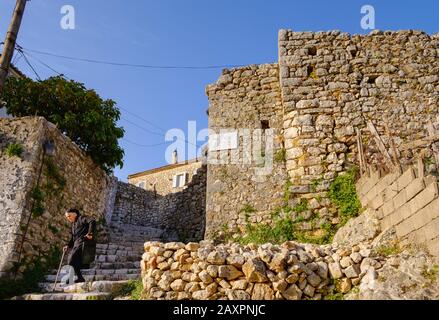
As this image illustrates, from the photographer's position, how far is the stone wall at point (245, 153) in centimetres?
760

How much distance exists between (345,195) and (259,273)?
10.2 ft

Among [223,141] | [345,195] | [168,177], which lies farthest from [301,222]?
[168,177]

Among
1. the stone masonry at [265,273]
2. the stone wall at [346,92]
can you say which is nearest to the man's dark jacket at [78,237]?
the stone masonry at [265,273]

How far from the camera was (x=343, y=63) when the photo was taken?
8.27 meters

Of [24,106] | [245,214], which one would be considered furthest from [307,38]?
[24,106]

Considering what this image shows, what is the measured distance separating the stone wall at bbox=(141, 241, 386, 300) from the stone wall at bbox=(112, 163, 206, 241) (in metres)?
6.04

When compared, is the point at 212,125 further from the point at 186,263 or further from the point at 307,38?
the point at 186,263

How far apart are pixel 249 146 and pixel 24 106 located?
6322 millimetres

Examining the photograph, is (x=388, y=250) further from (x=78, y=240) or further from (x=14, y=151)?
(x=14, y=151)

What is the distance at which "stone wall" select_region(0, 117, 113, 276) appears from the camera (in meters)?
7.01

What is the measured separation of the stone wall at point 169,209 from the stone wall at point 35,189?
12.1 ft

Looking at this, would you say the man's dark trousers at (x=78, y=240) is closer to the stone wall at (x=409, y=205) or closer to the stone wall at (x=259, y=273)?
the stone wall at (x=259, y=273)

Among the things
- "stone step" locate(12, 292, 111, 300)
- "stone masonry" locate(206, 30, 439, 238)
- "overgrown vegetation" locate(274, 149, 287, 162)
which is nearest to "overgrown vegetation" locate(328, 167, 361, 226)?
"stone masonry" locate(206, 30, 439, 238)

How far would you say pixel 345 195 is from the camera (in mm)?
6969
